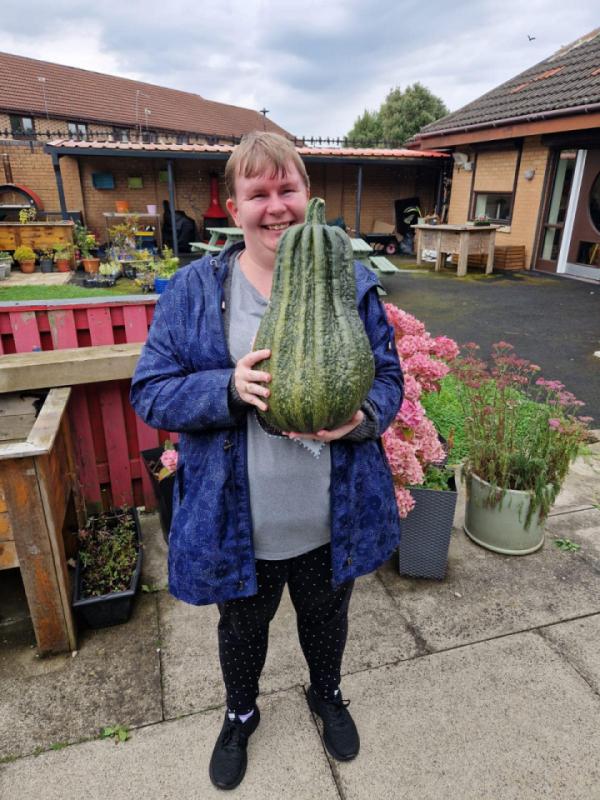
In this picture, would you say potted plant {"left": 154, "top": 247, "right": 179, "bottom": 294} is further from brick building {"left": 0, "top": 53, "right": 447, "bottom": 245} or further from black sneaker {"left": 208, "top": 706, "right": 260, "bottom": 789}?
black sneaker {"left": 208, "top": 706, "right": 260, "bottom": 789}

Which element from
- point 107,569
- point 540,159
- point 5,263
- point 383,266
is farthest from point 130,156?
Answer: point 107,569

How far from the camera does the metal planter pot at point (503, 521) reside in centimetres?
279

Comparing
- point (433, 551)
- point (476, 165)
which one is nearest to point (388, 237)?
point (476, 165)

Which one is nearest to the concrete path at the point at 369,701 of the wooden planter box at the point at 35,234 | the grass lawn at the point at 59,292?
the grass lawn at the point at 59,292

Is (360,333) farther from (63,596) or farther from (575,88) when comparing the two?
(575,88)

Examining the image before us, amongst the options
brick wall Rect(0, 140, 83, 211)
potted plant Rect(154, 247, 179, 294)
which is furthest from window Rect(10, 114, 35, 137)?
potted plant Rect(154, 247, 179, 294)

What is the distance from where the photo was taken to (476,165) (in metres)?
14.0

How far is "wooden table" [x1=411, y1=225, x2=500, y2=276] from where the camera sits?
11.6 metres

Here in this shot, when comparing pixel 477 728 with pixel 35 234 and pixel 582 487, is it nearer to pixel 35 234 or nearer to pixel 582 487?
pixel 582 487

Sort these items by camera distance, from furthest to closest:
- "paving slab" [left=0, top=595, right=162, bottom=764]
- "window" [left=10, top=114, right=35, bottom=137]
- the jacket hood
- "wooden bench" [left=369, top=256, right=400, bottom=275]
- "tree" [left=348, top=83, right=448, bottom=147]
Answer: "tree" [left=348, top=83, right=448, bottom=147] → "window" [left=10, top=114, right=35, bottom=137] → "wooden bench" [left=369, top=256, right=400, bottom=275] → "paving slab" [left=0, top=595, right=162, bottom=764] → the jacket hood

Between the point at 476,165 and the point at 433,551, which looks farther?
the point at 476,165

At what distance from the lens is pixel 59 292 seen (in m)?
9.97

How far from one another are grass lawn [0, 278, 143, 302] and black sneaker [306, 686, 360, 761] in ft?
29.1

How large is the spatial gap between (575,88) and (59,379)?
42.0ft
